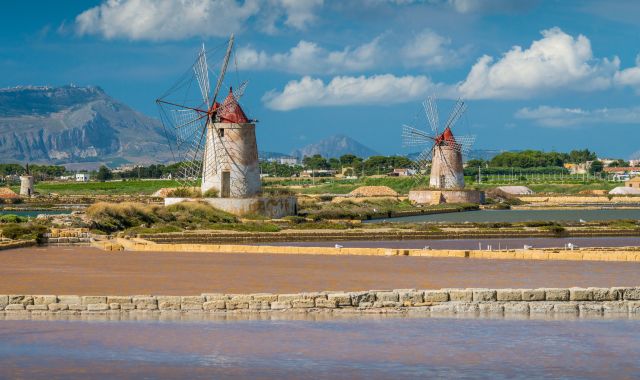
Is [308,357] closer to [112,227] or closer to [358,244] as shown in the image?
[358,244]

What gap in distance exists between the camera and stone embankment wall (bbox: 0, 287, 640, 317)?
44.2 feet

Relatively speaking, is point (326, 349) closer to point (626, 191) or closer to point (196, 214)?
point (196, 214)

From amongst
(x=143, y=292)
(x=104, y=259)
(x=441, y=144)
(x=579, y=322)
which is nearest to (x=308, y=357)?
(x=579, y=322)

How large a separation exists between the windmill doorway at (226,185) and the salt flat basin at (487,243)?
812cm

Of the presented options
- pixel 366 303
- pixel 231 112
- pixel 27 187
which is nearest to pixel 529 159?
pixel 27 187

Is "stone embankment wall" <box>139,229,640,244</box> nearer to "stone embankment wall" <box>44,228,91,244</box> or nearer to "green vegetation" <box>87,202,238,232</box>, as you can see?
"stone embankment wall" <box>44,228,91,244</box>

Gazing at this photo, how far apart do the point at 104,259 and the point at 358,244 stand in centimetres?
982

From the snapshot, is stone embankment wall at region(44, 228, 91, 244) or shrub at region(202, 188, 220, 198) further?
shrub at region(202, 188, 220, 198)

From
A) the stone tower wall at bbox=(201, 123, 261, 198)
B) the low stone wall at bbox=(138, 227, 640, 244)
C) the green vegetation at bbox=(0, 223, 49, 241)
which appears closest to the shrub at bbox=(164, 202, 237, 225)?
the stone tower wall at bbox=(201, 123, 261, 198)

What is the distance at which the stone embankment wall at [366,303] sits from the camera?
13.5 m

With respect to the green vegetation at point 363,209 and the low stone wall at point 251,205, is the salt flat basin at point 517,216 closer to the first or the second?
the green vegetation at point 363,209

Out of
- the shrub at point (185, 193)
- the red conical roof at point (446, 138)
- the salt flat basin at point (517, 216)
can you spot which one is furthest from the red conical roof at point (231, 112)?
the red conical roof at point (446, 138)

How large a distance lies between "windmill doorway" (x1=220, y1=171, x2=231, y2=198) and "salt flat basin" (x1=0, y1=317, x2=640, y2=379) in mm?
25562

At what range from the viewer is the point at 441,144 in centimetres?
6197
